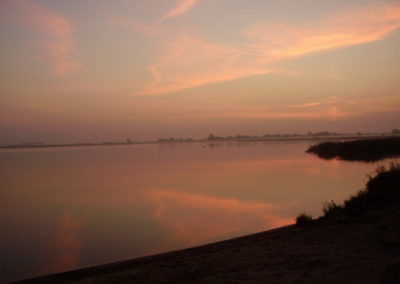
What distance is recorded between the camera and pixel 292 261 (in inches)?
290

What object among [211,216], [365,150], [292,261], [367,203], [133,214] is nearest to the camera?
[292,261]

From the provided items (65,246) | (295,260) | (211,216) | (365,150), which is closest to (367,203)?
(295,260)

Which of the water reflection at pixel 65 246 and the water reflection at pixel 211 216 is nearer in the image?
the water reflection at pixel 65 246

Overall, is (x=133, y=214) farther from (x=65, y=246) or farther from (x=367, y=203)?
(x=367, y=203)

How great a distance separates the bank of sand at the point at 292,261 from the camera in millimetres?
6258

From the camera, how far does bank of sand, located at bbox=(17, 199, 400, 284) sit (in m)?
6.26

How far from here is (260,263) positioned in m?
7.63

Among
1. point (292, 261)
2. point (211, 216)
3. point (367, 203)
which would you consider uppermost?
point (367, 203)

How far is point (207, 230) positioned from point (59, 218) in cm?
806

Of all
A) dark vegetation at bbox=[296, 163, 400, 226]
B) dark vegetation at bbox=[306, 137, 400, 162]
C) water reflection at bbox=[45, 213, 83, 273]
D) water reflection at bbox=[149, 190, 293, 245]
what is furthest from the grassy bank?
dark vegetation at bbox=[306, 137, 400, 162]

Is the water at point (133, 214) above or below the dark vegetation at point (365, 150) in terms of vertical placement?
below

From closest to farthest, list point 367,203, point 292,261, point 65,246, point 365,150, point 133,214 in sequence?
point 292,261
point 367,203
point 65,246
point 133,214
point 365,150

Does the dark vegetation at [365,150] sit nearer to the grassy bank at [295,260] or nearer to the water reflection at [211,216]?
the water reflection at [211,216]

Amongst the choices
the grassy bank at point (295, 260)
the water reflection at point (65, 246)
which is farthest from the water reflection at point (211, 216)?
the water reflection at point (65, 246)
